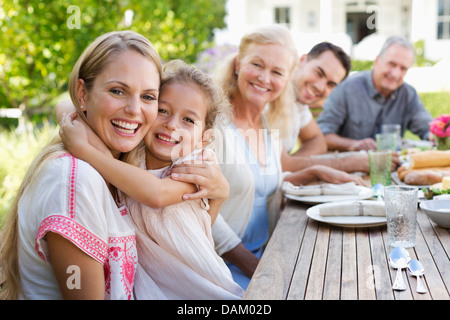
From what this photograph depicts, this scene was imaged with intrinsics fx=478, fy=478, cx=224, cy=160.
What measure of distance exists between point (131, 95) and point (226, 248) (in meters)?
1.07

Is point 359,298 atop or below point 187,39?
below

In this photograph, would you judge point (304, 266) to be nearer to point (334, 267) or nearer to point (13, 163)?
point (334, 267)

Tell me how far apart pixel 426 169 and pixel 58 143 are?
2.30 meters

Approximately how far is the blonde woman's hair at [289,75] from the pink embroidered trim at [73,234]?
1.71 meters

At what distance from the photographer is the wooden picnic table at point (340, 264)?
1.45m

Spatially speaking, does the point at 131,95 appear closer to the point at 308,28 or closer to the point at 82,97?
the point at 82,97

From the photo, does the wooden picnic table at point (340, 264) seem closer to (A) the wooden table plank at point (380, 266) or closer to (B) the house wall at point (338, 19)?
(A) the wooden table plank at point (380, 266)

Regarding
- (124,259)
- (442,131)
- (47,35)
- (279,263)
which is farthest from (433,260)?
(47,35)

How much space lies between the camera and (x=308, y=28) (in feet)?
57.5

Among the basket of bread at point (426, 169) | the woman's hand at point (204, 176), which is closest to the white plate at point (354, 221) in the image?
the woman's hand at point (204, 176)

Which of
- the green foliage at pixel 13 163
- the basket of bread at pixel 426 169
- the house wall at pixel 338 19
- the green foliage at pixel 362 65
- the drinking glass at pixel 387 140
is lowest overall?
the green foliage at pixel 13 163

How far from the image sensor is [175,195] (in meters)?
1.75

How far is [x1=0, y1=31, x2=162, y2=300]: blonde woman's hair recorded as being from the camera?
1.57m
